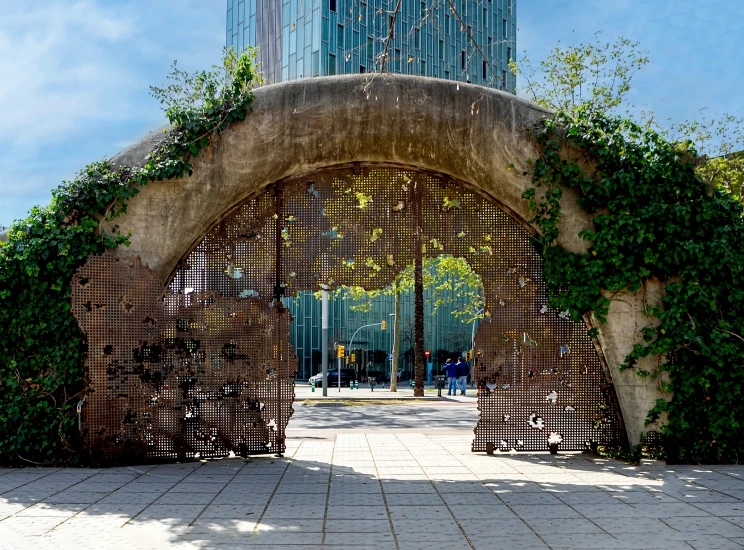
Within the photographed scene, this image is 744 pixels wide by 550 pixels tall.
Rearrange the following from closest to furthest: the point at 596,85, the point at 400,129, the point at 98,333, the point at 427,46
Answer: the point at 98,333 → the point at 400,129 → the point at 596,85 → the point at 427,46

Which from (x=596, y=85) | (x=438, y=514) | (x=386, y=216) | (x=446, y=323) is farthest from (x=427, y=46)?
(x=438, y=514)

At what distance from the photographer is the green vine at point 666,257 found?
8.84 meters

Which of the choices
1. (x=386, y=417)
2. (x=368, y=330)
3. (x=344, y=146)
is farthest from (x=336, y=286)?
(x=368, y=330)

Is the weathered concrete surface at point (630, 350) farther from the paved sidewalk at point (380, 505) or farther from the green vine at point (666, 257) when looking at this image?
the paved sidewalk at point (380, 505)

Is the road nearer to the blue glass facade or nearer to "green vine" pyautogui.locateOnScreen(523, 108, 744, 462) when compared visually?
"green vine" pyautogui.locateOnScreen(523, 108, 744, 462)

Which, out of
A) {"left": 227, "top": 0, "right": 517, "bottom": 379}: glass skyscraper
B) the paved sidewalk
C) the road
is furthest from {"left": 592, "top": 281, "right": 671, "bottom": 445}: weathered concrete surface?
{"left": 227, "top": 0, "right": 517, "bottom": 379}: glass skyscraper

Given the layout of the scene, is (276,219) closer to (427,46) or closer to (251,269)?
(251,269)

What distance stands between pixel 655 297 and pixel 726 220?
4.30ft

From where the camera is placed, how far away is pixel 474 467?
872 cm

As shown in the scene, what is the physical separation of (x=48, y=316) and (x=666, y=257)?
24.7 ft

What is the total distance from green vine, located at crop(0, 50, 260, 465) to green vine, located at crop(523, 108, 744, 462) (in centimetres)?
517

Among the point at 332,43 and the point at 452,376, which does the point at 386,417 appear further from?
the point at 332,43

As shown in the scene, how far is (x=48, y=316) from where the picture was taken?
8.71 m

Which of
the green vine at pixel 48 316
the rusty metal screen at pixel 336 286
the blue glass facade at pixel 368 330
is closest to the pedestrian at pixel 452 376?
the blue glass facade at pixel 368 330
